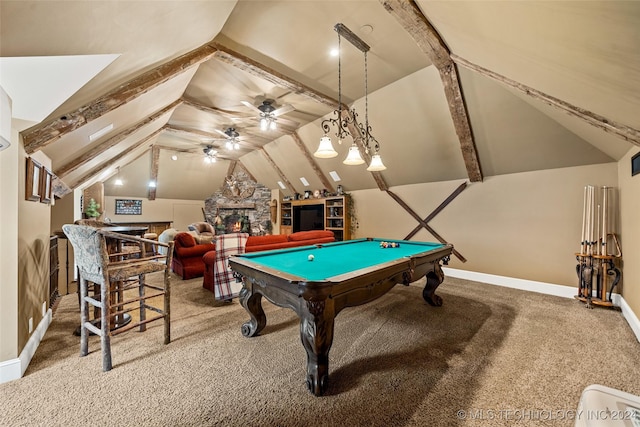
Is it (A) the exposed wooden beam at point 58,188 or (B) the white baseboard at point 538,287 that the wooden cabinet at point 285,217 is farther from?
(A) the exposed wooden beam at point 58,188

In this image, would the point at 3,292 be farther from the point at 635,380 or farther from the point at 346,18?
the point at 635,380

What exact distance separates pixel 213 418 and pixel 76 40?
8.44 ft

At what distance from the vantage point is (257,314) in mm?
2535

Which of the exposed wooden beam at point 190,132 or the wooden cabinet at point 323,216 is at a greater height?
the exposed wooden beam at point 190,132

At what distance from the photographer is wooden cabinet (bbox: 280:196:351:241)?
7059 mm

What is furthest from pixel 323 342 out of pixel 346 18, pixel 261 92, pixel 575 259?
pixel 575 259

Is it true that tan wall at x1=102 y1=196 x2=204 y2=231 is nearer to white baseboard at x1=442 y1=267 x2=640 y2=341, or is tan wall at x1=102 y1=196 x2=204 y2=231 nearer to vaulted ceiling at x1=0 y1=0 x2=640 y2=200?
vaulted ceiling at x1=0 y1=0 x2=640 y2=200

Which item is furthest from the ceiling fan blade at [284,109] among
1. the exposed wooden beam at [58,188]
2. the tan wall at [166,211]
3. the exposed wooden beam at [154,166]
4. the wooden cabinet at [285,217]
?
the tan wall at [166,211]

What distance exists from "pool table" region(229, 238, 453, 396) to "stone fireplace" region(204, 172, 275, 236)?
24.4 ft

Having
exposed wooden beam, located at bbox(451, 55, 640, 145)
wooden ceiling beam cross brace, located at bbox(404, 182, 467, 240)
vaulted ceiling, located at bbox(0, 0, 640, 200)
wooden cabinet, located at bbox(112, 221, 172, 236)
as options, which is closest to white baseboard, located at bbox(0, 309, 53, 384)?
vaulted ceiling, located at bbox(0, 0, 640, 200)

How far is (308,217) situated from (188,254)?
4227 mm

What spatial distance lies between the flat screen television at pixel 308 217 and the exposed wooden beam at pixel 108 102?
17.9ft

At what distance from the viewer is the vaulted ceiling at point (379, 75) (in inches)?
58.9

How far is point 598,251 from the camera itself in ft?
11.0
